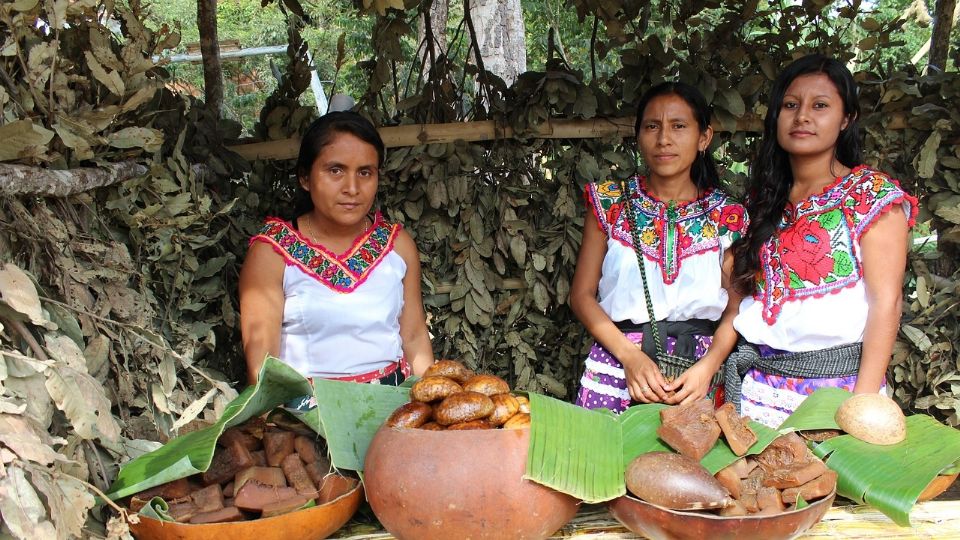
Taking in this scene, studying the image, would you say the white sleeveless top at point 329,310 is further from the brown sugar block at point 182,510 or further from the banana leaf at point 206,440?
the brown sugar block at point 182,510

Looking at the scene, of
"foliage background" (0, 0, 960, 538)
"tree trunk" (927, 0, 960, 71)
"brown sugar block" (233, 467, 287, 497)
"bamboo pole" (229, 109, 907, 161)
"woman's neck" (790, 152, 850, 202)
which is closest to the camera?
"brown sugar block" (233, 467, 287, 497)

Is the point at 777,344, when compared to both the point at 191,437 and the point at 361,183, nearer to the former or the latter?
the point at 361,183

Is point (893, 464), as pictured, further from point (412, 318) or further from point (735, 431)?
point (412, 318)

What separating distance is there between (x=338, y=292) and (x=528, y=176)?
1148 millimetres

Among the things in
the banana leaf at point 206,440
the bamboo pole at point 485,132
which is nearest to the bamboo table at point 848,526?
the banana leaf at point 206,440

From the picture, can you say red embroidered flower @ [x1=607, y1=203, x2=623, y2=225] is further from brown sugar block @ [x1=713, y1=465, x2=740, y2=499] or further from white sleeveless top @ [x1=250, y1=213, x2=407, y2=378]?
brown sugar block @ [x1=713, y1=465, x2=740, y2=499]

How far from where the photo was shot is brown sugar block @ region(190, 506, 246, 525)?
4.01 ft

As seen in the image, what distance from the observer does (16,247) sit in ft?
4.96

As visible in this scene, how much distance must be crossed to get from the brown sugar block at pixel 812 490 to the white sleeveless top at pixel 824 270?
2.85 feet

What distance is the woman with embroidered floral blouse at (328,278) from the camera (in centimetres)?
222

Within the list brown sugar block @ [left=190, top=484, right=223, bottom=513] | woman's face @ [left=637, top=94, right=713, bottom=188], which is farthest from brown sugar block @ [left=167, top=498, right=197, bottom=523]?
woman's face @ [left=637, top=94, right=713, bottom=188]

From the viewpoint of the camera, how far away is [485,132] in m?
3.06

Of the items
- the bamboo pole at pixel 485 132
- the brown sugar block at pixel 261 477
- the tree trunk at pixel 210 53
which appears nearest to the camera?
the brown sugar block at pixel 261 477

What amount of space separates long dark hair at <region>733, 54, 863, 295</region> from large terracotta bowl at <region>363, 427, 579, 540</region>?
1.24 m
